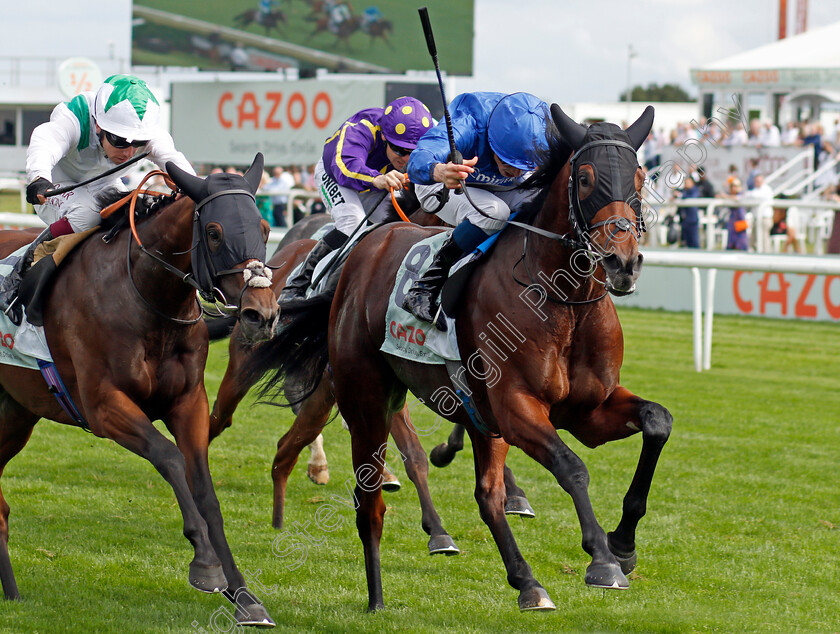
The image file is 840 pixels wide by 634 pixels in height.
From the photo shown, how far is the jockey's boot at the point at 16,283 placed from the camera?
470cm

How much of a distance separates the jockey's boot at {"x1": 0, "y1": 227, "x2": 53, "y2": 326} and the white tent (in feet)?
64.6

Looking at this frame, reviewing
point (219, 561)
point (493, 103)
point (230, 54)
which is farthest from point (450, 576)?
point (230, 54)

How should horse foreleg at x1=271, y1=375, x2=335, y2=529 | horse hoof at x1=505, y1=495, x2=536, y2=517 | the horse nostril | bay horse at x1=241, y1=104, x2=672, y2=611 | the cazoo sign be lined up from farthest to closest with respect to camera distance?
1. the cazoo sign
2. horse foreleg at x1=271, y1=375, x2=335, y2=529
3. horse hoof at x1=505, y1=495, x2=536, y2=517
4. the horse nostril
5. bay horse at x1=241, y1=104, x2=672, y2=611

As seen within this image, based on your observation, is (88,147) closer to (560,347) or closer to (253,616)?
(253,616)

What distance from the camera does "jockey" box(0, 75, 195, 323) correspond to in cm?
461

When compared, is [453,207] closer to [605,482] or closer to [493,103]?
[493,103]

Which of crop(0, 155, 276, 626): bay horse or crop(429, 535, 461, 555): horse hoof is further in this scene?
crop(429, 535, 461, 555): horse hoof

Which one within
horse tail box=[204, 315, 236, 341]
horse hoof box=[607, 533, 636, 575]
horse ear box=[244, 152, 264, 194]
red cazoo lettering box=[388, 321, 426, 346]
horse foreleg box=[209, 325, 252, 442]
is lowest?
horse hoof box=[607, 533, 636, 575]

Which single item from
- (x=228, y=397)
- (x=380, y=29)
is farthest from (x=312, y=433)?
(x=380, y=29)

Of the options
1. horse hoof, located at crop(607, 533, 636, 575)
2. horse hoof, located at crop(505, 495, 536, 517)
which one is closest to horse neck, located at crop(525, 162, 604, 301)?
horse hoof, located at crop(607, 533, 636, 575)

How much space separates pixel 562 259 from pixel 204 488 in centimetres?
158

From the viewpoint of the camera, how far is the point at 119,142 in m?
4.68

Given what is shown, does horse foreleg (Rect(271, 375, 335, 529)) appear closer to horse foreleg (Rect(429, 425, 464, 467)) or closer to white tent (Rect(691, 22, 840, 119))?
horse foreleg (Rect(429, 425, 464, 467))

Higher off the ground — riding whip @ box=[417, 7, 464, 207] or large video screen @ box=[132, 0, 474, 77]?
large video screen @ box=[132, 0, 474, 77]
